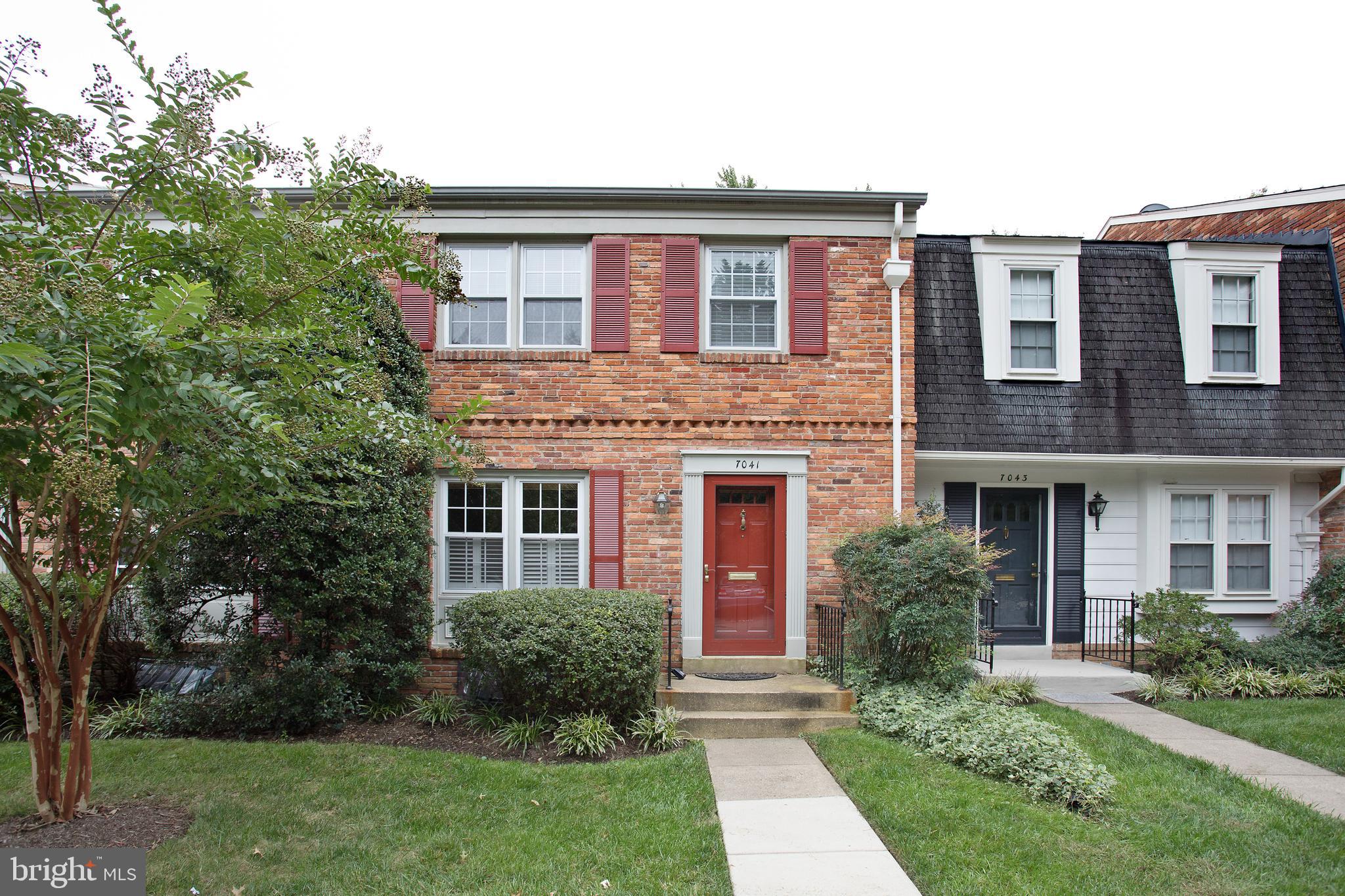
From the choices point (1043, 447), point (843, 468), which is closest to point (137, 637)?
point (843, 468)

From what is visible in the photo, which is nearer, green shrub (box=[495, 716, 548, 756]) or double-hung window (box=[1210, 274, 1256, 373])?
green shrub (box=[495, 716, 548, 756])

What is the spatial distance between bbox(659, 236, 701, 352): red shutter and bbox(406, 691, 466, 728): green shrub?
434 cm

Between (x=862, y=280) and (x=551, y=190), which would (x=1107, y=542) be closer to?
(x=862, y=280)

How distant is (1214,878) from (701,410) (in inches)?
236

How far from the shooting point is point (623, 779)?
6039mm

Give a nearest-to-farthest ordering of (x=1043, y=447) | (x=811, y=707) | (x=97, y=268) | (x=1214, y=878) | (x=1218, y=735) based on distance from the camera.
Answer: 1. (x=97, y=268)
2. (x=1214, y=878)
3. (x=1218, y=735)
4. (x=811, y=707)
5. (x=1043, y=447)

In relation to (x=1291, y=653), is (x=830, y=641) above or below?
above

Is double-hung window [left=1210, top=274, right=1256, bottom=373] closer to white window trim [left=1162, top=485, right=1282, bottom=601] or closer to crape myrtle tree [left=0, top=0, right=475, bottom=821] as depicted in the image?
white window trim [left=1162, top=485, right=1282, bottom=601]

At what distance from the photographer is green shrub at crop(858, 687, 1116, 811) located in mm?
5543

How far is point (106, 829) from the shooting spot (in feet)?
15.6

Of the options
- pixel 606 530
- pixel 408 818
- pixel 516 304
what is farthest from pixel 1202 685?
pixel 516 304

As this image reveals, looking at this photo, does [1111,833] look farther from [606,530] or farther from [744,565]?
[606,530]

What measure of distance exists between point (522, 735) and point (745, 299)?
5.23 metres

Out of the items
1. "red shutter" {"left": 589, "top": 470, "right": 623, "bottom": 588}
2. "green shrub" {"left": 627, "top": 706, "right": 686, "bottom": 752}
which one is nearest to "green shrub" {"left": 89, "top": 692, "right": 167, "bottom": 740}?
"red shutter" {"left": 589, "top": 470, "right": 623, "bottom": 588}
